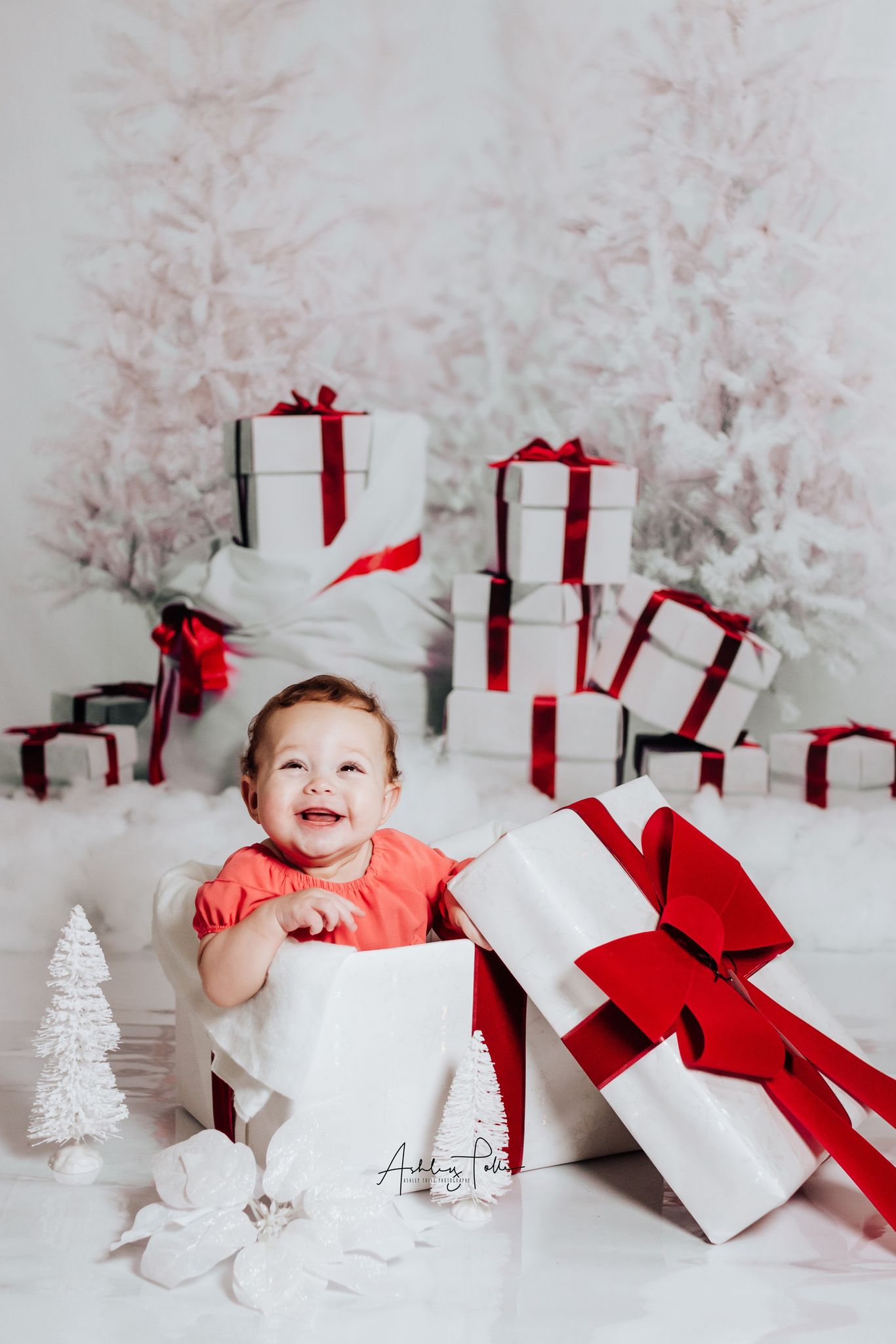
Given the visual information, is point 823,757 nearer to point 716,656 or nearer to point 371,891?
point 716,656

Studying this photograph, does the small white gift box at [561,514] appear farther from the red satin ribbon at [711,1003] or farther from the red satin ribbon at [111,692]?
the red satin ribbon at [711,1003]

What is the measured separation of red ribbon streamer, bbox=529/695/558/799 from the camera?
7.33 ft

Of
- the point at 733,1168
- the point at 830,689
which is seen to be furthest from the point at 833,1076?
the point at 830,689

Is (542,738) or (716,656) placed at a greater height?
(716,656)

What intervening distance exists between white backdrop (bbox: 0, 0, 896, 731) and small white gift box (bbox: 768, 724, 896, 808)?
0.17ft

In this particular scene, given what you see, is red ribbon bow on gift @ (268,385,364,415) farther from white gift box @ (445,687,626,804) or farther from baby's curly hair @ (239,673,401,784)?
baby's curly hair @ (239,673,401,784)

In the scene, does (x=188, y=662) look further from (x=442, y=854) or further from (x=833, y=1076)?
(x=833, y=1076)

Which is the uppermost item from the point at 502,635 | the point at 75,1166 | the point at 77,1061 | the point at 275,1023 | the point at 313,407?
the point at 313,407

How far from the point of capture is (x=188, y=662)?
2234mm

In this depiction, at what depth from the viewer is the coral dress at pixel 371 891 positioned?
1240 millimetres

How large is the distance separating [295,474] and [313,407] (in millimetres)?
127

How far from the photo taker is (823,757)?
2.32m

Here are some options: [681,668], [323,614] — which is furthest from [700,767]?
[323,614]

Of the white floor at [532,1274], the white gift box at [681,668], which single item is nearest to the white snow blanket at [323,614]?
the white gift box at [681,668]
